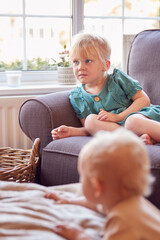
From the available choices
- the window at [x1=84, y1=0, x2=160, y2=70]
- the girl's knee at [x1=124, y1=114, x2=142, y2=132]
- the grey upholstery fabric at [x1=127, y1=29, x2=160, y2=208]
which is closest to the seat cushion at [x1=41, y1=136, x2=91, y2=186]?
the girl's knee at [x1=124, y1=114, x2=142, y2=132]

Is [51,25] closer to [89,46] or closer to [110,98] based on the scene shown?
[89,46]

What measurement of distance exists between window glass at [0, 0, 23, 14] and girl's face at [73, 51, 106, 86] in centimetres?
93

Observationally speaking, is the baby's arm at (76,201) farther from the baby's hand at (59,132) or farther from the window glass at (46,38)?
the window glass at (46,38)

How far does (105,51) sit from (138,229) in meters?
1.35

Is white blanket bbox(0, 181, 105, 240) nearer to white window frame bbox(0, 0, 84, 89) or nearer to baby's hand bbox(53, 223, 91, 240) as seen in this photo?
baby's hand bbox(53, 223, 91, 240)

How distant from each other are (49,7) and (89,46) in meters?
0.99

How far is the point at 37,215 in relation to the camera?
1284mm

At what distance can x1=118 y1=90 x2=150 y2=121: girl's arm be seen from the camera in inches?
83.0

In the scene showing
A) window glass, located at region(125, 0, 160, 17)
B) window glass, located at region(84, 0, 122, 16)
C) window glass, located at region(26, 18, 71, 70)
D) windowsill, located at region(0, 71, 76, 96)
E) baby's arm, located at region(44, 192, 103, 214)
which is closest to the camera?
baby's arm, located at region(44, 192, 103, 214)

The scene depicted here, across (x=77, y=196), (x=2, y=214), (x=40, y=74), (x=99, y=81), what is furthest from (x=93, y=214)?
(x=40, y=74)

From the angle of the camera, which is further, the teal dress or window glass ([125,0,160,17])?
window glass ([125,0,160,17])

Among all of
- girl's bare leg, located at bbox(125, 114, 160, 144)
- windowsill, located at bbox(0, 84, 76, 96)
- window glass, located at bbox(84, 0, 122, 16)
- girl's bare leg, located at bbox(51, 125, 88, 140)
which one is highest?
window glass, located at bbox(84, 0, 122, 16)

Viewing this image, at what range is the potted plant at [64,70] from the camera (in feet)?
9.30

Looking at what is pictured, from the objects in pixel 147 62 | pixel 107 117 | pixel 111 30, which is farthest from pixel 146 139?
pixel 111 30
